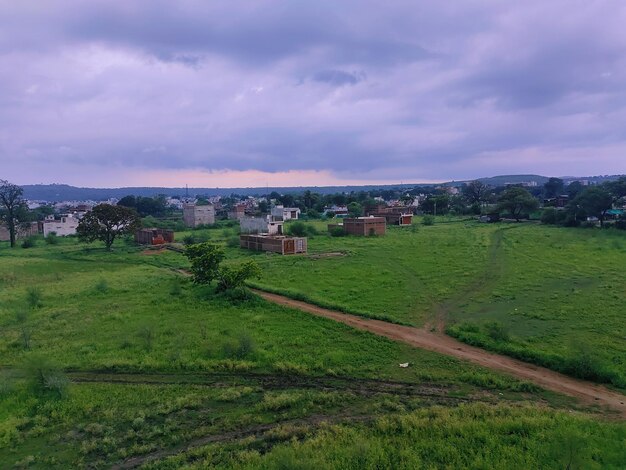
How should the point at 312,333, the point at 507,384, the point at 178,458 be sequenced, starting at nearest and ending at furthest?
the point at 178,458
the point at 507,384
the point at 312,333

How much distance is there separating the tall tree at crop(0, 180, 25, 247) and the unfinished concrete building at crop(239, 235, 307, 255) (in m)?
34.2

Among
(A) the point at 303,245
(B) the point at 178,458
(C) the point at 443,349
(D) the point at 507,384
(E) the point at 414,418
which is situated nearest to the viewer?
(B) the point at 178,458

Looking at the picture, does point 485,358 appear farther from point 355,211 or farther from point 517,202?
point 355,211

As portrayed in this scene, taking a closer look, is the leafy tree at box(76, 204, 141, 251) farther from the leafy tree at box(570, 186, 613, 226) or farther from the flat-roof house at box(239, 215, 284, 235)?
the leafy tree at box(570, 186, 613, 226)

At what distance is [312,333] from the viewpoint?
59.7ft

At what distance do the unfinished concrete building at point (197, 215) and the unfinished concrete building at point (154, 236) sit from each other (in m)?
20.7

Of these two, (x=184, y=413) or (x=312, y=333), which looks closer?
(x=184, y=413)

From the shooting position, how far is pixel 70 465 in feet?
33.4

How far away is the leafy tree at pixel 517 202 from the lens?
69375 mm

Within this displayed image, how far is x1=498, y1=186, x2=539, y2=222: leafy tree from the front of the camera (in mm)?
69375

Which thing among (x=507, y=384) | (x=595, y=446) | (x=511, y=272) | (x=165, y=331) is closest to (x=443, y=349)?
(x=507, y=384)

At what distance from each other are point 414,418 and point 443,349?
5399 millimetres

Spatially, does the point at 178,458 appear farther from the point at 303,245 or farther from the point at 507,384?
the point at 303,245

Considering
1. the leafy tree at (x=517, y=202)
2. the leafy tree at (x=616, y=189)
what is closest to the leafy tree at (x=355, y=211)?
the leafy tree at (x=517, y=202)
